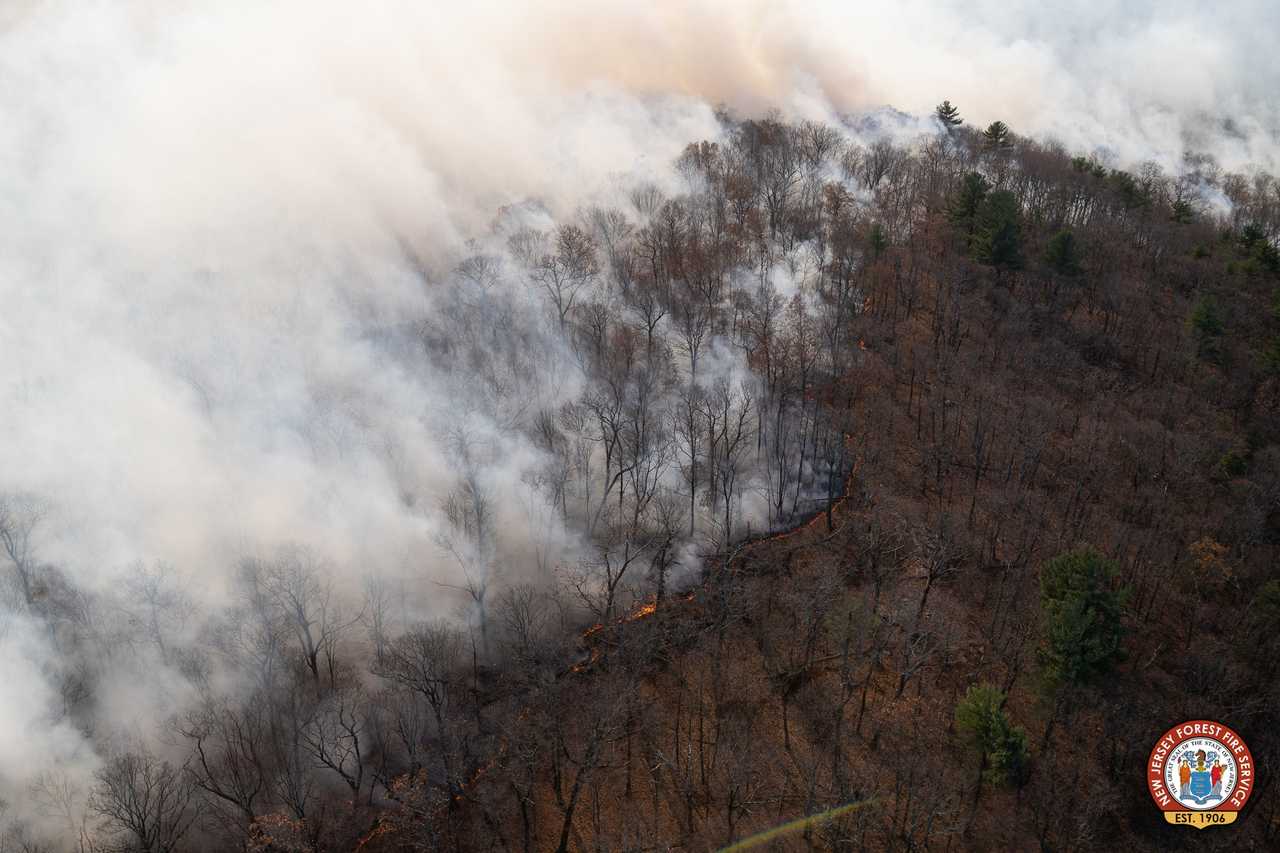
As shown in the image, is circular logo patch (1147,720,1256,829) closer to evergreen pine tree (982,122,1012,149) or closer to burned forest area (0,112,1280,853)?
burned forest area (0,112,1280,853)

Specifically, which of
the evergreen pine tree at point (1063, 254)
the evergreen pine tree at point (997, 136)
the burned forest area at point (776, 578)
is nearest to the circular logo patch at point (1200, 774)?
the burned forest area at point (776, 578)

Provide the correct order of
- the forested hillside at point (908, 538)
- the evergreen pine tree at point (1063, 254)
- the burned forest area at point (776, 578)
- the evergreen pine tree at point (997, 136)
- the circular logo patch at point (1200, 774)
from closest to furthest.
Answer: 1. the circular logo patch at point (1200, 774)
2. the burned forest area at point (776, 578)
3. the forested hillside at point (908, 538)
4. the evergreen pine tree at point (1063, 254)
5. the evergreen pine tree at point (997, 136)

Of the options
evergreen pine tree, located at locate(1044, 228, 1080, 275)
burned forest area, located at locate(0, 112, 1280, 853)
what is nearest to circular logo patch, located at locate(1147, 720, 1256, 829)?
burned forest area, located at locate(0, 112, 1280, 853)

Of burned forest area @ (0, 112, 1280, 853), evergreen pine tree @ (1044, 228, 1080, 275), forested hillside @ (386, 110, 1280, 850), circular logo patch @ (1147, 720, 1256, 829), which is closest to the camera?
circular logo patch @ (1147, 720, 1256, 829)

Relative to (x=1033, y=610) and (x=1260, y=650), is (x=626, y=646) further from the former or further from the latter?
(x=1260, y=650)

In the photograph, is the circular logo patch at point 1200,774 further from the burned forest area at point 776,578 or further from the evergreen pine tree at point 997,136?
the evergreen pine tree at point 997,136

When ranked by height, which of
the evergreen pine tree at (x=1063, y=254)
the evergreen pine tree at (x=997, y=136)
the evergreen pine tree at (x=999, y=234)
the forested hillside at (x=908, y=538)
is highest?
the evergreen pine tree at (x=997, y=136)

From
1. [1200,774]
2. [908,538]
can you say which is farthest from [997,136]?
[1200,774]
